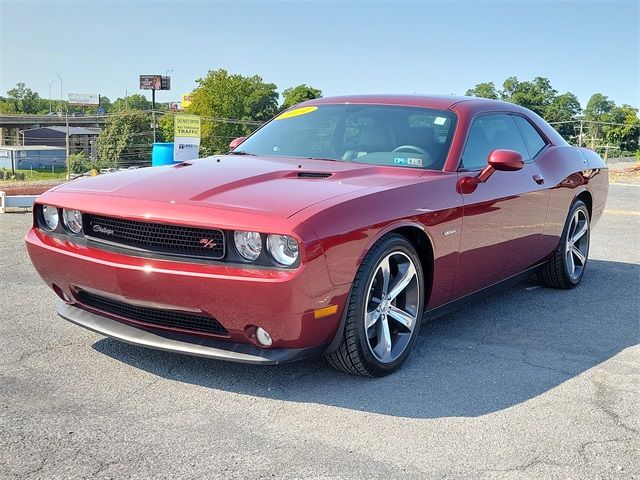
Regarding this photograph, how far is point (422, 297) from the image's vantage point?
3.79 meters

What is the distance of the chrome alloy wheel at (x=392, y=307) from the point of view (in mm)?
3527

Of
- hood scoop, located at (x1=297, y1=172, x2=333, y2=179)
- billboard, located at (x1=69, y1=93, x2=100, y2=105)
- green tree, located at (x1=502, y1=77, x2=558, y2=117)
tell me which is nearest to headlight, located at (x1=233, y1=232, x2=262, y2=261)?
hood scoop, located at (x1=297, y1=172, x2=333, y2=179)

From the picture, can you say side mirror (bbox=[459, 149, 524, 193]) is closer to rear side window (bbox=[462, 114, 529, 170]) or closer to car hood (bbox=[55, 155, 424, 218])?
rear side window (bbox=[462, 114, 529, 170])

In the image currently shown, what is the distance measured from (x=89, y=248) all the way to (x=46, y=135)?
143 m

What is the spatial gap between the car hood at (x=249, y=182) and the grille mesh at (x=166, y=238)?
0.13 meters

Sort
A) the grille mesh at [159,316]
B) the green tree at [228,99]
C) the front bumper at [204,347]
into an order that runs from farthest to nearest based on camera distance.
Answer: the green tree at [228,99], the grille mesh at [159,316], the front bumper at [204,347]

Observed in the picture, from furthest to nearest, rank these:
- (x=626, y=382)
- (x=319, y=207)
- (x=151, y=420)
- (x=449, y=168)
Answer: (x=449, y=168), (x=626, y=382), (x=319, y=207), (x=151, y=420)

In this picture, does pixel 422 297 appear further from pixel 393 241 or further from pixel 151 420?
pixel 151 420

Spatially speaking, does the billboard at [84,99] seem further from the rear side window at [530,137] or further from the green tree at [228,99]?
the rear side window at [530,137]

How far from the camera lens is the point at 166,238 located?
3197mm

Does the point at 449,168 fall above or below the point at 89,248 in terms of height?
above

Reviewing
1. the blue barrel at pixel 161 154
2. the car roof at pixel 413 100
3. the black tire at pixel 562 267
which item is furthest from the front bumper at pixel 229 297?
the blue barrel at pixel 161 154

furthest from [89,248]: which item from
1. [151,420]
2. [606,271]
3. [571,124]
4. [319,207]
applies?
[571,124]

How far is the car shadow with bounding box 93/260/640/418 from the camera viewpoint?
3.30 m
